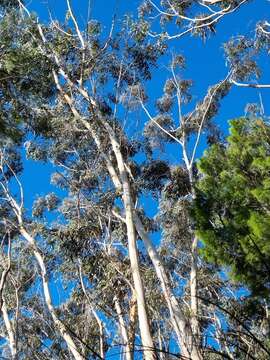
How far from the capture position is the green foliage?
902cm

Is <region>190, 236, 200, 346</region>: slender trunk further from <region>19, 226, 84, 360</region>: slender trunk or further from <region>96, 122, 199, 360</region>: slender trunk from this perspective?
<region>19, 226, 84, 360</region>: slender trunk

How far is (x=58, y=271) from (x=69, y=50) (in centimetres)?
470

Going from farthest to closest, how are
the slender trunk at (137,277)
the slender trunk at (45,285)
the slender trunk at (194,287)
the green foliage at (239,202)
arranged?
the slender trunk at (194,287) < the green foliage at (239,202) < the slender trunk at (45,285) < the slender trunk at (137,277)

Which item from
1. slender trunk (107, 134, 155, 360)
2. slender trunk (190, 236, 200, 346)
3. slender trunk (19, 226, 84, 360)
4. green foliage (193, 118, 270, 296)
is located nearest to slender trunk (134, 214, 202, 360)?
slender trunk (107, 134, 155, 360)

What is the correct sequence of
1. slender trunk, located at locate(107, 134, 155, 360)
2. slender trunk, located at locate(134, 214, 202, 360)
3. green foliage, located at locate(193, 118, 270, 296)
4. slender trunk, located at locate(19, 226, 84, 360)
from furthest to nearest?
1. green foliage, located at locate(193, 118, 270, 296)
2. slender trunk, located at locate(19, 226, 84, 360)
3. slender trunk, located at locate(107, 134, 155, 360)
4. slender trunk, located at locate(134, 214, 202, 360)

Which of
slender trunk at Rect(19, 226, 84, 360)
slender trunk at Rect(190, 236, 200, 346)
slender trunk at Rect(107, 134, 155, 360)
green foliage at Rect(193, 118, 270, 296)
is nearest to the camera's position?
slender trunk at Rect(107, 134, 155, 360)

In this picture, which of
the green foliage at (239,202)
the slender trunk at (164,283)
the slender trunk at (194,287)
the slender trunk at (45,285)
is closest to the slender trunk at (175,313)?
the slender trunk at (164,283)

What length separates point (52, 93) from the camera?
1137 cm

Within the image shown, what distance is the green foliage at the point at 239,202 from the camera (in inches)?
355

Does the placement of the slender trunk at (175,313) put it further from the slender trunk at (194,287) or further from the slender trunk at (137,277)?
the slender trunk at (194,287)

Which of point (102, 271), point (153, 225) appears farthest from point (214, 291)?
point (102, 271)

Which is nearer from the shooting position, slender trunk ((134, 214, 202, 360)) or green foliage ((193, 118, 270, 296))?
slender trunk ((134, 214, 202, 360))

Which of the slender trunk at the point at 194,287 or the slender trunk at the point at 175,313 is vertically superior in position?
the slender trunk at the point at 194,287

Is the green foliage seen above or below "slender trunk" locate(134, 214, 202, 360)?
above
